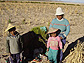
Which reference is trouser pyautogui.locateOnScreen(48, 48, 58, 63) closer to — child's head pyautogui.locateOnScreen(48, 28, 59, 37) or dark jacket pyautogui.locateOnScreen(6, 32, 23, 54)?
child's head pyautogui.locateOnScreen(48, 28, 59, 37)

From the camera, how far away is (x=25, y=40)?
14.5ft

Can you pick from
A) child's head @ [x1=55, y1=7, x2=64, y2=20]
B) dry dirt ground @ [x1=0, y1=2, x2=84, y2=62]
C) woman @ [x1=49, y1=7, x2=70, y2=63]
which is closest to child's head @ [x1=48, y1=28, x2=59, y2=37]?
woman @ [x1=49, y1=7, x2=70, y2=63]

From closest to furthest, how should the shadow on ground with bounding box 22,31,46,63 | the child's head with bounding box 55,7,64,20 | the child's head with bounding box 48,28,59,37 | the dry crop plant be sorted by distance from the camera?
1. the child's head with bounding box 48,28,59,37
2. the child's head with bounding box 55,7,64,20
3. the dry crop plant
4. the shadow on ground with bounding box 22,31,46,63

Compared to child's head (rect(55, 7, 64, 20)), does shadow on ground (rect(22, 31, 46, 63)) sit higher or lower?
lower

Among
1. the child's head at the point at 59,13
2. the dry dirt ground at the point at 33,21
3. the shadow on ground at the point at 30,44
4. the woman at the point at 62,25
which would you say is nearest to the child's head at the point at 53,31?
the woman at the point at 62,25

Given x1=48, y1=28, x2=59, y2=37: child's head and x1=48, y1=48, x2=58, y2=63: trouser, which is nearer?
x1=48, y1=28, x2=59, y2=37: child's head

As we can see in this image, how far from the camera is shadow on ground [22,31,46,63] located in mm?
4436

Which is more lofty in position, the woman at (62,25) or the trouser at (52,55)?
the woman at (62,25)

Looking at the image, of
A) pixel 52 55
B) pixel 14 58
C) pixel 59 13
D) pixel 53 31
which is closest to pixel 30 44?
pixel 14 58

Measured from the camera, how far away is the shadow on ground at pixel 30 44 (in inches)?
175

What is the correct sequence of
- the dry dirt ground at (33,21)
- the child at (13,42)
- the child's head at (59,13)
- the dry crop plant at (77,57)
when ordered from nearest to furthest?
the child at (13,42) < the child's head at (59,13) < the dry crop plant at (77,57) < the dry dirt ground at (33,21)

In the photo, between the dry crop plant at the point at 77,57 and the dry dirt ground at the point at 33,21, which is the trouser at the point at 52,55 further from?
the dry dirt ground at the point at 33,21

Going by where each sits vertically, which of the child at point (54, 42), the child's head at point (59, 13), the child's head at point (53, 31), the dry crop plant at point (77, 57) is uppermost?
the child's head at point (59, 13)

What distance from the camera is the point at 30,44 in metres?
4.79
